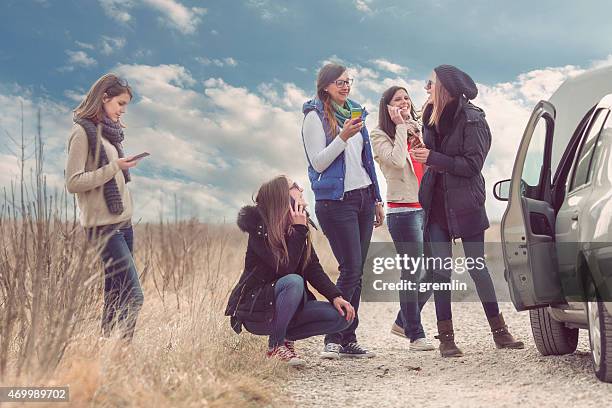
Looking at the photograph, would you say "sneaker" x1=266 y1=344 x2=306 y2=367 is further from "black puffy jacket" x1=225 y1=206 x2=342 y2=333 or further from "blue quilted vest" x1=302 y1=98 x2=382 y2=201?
"blue quilted vest" x1=302 y1=98 x2=382 y2=201

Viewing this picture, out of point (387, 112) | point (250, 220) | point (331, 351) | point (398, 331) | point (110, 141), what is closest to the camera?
point (110, 141)

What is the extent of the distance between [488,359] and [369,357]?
949mm

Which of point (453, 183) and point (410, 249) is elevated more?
point (453, 183)

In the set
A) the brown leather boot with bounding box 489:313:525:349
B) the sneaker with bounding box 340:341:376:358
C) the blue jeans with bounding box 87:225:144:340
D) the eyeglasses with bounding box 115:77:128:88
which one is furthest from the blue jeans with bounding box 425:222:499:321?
the eyeglasses with bounding box 115:77:128:88

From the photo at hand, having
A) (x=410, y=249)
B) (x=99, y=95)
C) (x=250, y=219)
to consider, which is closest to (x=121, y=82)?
(x=99, y=95)

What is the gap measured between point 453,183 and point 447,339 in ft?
3.98

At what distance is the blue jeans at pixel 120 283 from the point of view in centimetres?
558

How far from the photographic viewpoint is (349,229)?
648cm

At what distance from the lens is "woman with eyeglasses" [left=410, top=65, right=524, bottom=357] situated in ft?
21.2

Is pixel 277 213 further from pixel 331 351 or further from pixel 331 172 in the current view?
pixel 331 351

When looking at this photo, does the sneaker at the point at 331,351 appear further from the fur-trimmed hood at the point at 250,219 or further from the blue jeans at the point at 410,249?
the fur-trimmed hood at the point at 250,219

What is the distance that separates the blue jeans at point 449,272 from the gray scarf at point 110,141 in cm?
242

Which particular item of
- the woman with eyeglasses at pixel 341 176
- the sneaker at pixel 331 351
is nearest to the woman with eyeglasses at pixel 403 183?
the woman with eyeglasses at pixel 341 176

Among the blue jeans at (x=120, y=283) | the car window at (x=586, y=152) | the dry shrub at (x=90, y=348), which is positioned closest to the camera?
the dry shrub at (x=90, y=348)
